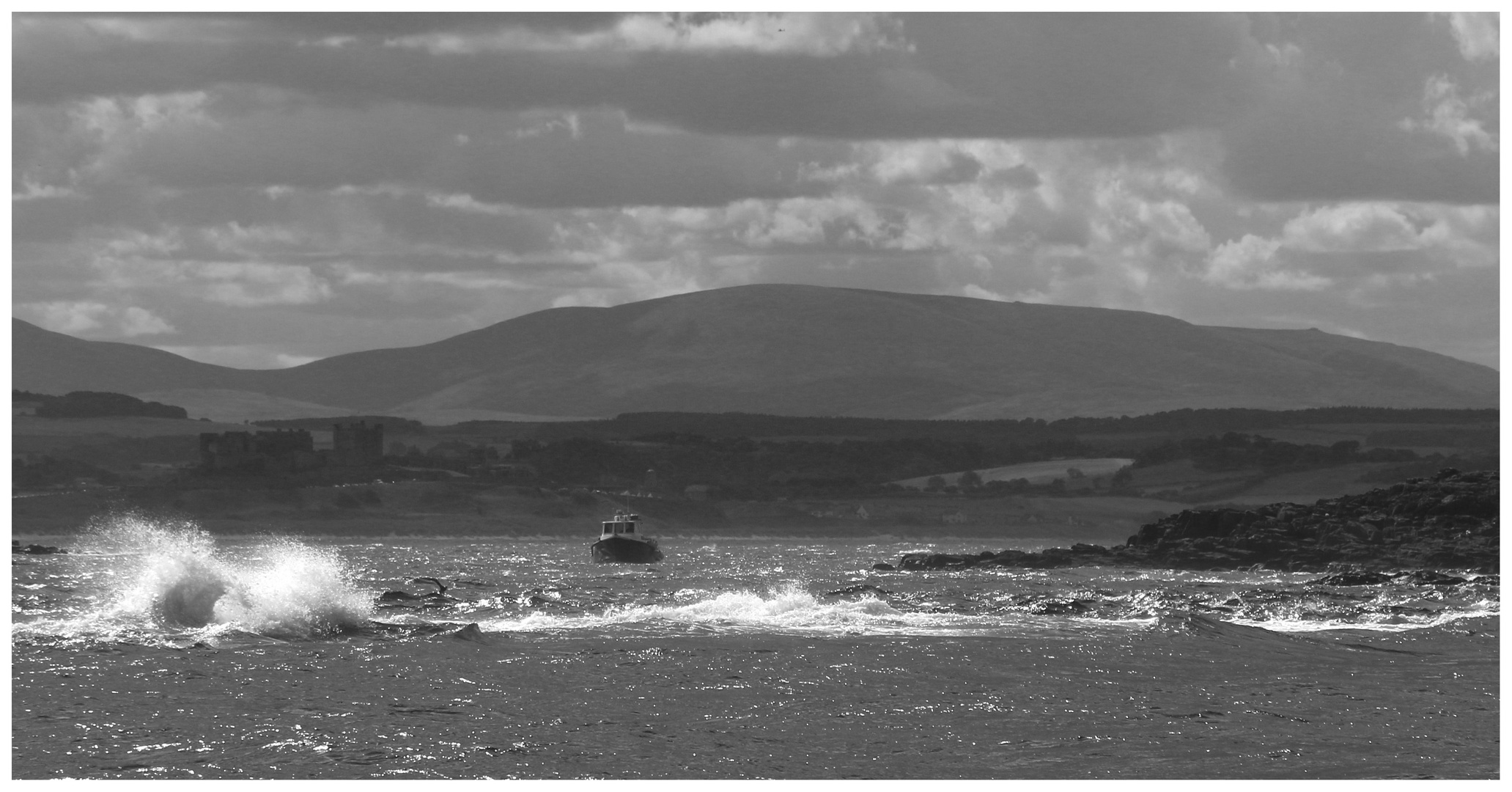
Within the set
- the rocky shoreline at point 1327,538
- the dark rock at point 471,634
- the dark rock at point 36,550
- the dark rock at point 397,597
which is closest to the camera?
the dark rock at point 471,634

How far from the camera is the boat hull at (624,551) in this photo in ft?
379

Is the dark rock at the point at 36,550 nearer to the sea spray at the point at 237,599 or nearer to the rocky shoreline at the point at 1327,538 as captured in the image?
the rocky shoreline at the point at 1327,538

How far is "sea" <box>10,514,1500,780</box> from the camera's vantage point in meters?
26.5

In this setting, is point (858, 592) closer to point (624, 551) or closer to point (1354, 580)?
point (1354, 580)

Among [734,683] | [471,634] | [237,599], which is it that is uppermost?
[237,599]

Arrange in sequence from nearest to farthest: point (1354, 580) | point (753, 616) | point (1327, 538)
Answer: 1. point (753, 616)
2. point (1354, 580)
3. point (1327, 538)

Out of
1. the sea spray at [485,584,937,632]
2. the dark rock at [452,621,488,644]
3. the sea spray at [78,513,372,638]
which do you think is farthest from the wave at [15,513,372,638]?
the sea spray at [485,584,937,632]

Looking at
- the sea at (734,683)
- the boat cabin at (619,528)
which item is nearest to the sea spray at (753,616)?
the sea at (734,683)

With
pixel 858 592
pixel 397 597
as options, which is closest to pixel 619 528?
pixel 858 592

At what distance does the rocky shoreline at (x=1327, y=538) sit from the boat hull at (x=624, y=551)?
47.2 feet

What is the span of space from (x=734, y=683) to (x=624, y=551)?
8081cm

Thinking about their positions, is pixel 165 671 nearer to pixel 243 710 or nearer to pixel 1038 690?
pixel 243 710

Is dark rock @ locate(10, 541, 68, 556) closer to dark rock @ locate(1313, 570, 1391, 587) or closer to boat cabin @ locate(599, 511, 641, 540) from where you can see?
boat cabin @ locate(599, 511, 641, 540)

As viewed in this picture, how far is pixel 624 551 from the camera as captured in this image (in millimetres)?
116125
